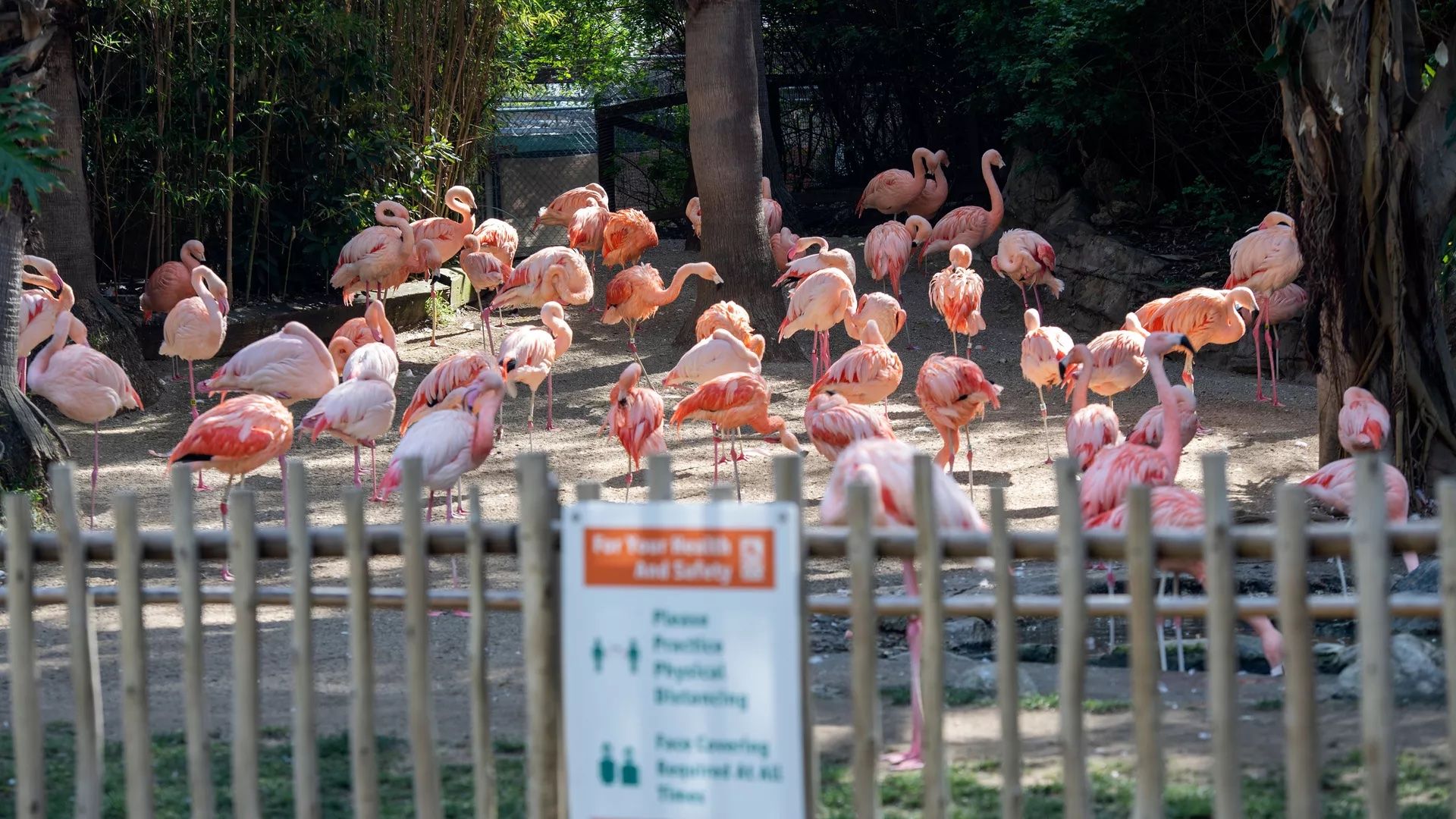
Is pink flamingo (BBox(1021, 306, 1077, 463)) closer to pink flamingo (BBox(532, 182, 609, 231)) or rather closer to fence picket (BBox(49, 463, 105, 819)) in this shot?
fence picket (BBox(49, 463, 105, 819))

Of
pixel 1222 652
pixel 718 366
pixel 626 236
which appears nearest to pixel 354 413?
pixel 718 366

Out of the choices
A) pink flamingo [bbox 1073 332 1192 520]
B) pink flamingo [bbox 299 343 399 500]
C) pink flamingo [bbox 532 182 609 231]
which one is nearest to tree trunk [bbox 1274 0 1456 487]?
pink flamingo [bbox 1073 332 1192 520]

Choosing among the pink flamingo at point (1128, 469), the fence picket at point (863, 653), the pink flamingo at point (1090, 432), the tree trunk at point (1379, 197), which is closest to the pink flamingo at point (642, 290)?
the pink flamingo at point (1090, 432)

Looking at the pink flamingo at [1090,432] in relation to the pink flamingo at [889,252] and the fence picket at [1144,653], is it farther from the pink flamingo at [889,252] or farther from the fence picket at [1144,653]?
the pink flamingo at [889,252]

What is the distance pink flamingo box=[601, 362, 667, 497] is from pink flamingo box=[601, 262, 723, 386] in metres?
3.09

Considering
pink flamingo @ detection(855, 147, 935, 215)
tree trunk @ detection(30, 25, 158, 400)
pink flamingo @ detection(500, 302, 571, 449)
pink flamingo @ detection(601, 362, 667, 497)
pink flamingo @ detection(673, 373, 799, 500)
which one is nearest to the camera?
pink flamingo @ detection(601, 362, 667, 497)

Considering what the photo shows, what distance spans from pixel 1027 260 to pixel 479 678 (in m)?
8.83

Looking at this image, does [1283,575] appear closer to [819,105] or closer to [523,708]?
[523,708]

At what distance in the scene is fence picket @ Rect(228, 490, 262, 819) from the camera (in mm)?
2996

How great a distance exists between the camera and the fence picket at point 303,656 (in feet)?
9.68

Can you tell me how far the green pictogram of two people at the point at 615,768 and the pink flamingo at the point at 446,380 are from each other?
16.6 ft

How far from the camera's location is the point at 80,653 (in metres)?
3.13

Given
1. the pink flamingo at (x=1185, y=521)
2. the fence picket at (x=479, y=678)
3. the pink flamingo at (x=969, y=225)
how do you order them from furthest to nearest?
the pink flamingo at (x=969, y=225), the pink flamingo at (x=1185, y=521), the fence picket at (x=479, y=678)

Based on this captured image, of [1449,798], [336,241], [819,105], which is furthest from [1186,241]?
[1449,798]
